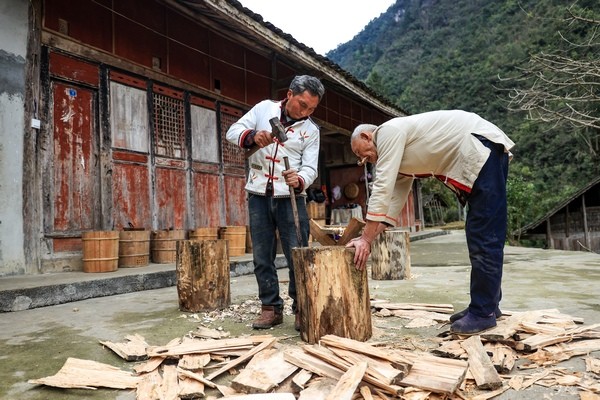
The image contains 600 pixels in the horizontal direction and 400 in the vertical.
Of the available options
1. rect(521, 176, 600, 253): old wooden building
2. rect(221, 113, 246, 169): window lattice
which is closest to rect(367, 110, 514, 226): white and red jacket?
rect(221, 113, 246, 169): window lattice

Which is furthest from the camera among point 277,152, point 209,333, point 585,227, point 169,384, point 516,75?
A: point 516,75

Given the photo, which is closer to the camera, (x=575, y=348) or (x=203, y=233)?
(x=575, y=348)

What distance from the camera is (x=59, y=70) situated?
225 inches

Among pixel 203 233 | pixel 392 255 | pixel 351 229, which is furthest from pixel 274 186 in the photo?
pixel 203 233

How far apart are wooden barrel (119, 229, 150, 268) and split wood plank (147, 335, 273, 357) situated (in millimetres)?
3697

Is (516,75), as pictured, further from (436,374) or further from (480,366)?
(436,374)

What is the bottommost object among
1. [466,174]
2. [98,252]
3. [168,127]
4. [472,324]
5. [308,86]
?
[472,324]

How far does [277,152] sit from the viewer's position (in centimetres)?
320

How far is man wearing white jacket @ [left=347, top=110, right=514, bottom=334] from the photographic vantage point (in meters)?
2.66

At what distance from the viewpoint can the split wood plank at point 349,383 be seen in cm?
173

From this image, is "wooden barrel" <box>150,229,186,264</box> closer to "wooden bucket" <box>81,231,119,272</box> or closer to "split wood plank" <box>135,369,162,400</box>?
"wooden bucket" <box>81,231,119,272</box>

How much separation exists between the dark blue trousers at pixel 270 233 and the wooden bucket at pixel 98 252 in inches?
119

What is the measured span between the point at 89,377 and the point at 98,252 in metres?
3.61

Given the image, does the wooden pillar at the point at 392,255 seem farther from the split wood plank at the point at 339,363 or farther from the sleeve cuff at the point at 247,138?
the split wood plank at the point at 339,363
